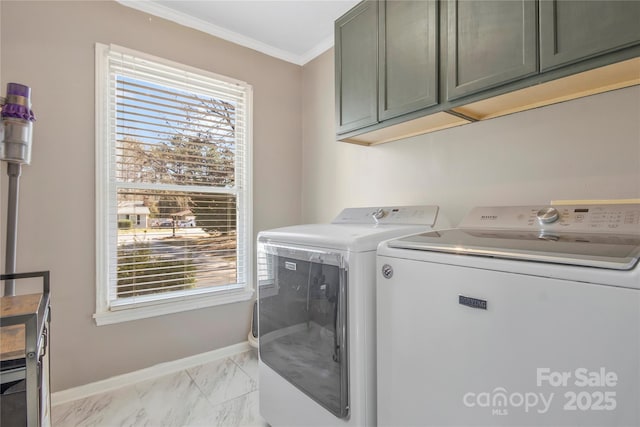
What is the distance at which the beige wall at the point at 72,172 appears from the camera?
5.70 ft

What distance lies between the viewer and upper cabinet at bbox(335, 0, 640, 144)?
3.25 ft

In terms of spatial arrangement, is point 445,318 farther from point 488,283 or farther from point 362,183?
point 362,183

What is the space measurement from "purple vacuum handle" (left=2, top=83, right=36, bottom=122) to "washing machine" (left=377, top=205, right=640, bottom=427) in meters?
1.89

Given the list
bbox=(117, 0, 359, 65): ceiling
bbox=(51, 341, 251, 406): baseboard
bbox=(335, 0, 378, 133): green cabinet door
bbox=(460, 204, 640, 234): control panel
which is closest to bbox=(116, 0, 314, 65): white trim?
bbox=(117, 0, 359, 65): ceiling

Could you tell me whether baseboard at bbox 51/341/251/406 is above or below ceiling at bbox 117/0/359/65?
below

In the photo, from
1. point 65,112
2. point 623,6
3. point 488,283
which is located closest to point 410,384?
point 488,283

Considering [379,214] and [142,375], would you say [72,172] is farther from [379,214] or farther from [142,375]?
[379,214]

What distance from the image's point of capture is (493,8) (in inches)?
46.7

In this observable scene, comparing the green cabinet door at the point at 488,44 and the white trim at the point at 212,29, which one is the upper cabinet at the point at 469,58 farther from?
the white trim at the point at 212,29

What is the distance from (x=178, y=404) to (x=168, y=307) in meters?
0.62

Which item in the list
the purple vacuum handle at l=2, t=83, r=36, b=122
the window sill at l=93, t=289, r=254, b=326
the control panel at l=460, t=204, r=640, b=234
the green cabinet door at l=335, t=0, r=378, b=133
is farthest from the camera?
the window sill at l=93, t=289, r=254, b=326

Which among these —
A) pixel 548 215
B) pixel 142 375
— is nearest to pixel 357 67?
pixel 548 215

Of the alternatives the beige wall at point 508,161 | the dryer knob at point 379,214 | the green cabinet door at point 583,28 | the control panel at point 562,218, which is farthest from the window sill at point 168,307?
the green cabinet door at point 583,28

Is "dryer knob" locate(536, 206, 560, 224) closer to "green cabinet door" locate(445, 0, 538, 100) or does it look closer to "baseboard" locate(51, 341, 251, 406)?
"green cabinet door" locate(445, 0, 538, 100)
